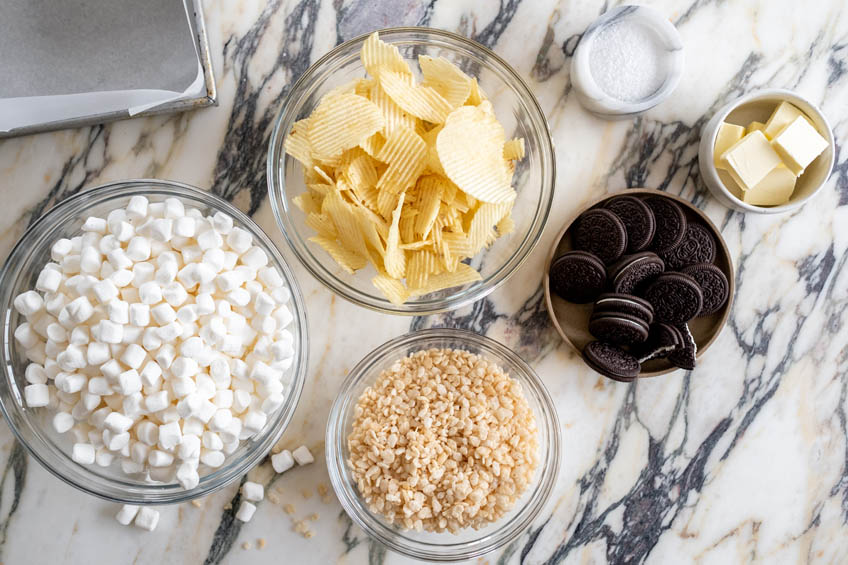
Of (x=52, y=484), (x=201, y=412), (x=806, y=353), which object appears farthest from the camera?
(x=806, y=353)

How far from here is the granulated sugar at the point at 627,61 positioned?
129cm

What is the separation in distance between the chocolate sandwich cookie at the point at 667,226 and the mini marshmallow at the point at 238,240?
2.53 feet

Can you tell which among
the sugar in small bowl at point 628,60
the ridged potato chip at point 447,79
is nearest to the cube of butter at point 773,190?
the sugar in small bowl at point 628,60

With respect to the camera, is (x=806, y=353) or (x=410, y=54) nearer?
(x=410, y=54)

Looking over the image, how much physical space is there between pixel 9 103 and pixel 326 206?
0.63 metres

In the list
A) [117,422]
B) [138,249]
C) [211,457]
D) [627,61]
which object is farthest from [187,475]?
[627,61]

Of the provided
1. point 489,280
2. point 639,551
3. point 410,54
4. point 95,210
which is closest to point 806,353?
point 639,551

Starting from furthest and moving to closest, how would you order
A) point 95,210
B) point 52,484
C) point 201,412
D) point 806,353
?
point 806,353 → point 52,484 → point 95,210 → point 201,412

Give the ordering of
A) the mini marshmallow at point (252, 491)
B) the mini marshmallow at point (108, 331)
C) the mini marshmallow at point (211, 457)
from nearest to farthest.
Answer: the mini marshmallow at point (108, 331) < the mini marshmallow at point (211, 457) < the mini marshmallow at point (252, 491)

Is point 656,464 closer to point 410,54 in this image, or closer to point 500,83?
point 500,83

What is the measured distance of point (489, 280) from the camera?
4.03 feet

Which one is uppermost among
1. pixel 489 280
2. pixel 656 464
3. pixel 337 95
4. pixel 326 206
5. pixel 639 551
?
pixel 337 95

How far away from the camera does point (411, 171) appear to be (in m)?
1.09

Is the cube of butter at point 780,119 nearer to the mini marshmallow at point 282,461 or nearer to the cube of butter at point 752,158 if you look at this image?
the cube of butter at point 752,158
